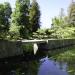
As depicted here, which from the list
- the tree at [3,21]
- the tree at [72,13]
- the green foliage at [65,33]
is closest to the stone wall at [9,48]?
the tree at [3,21]

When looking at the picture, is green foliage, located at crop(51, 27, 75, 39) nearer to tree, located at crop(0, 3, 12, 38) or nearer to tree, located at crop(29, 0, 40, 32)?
tree, located at crop(29, 0, 40, 32)

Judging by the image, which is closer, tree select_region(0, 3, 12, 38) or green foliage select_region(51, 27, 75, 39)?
tree select_region(0, 3, 12, 38)

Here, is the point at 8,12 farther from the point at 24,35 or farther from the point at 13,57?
the point at 13,57

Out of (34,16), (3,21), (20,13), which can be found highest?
(20,13)

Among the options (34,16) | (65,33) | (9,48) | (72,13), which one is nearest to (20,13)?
(65,33)

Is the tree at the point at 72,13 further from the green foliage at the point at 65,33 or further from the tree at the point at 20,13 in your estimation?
the tree at the point at 20,13

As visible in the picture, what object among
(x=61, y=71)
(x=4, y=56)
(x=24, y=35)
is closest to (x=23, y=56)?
(x=4, y=56)

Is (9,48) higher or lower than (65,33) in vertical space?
higher

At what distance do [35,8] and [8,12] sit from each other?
8940 mm

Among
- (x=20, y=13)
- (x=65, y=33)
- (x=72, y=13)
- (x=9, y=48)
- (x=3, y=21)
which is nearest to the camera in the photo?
(x=9, y=48)

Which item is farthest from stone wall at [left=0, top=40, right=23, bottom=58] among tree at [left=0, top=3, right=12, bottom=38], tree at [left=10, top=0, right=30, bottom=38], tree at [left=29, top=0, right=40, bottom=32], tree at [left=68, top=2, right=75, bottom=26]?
tree at [left=68, top=2, right=75, bottom=26]

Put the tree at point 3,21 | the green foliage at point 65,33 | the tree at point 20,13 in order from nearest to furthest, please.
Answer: the tree at point 3,21
the tree at point 20,13
the green foliage at point 65,33

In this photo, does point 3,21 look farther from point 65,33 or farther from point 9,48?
point 9,48

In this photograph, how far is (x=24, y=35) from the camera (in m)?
49.0
